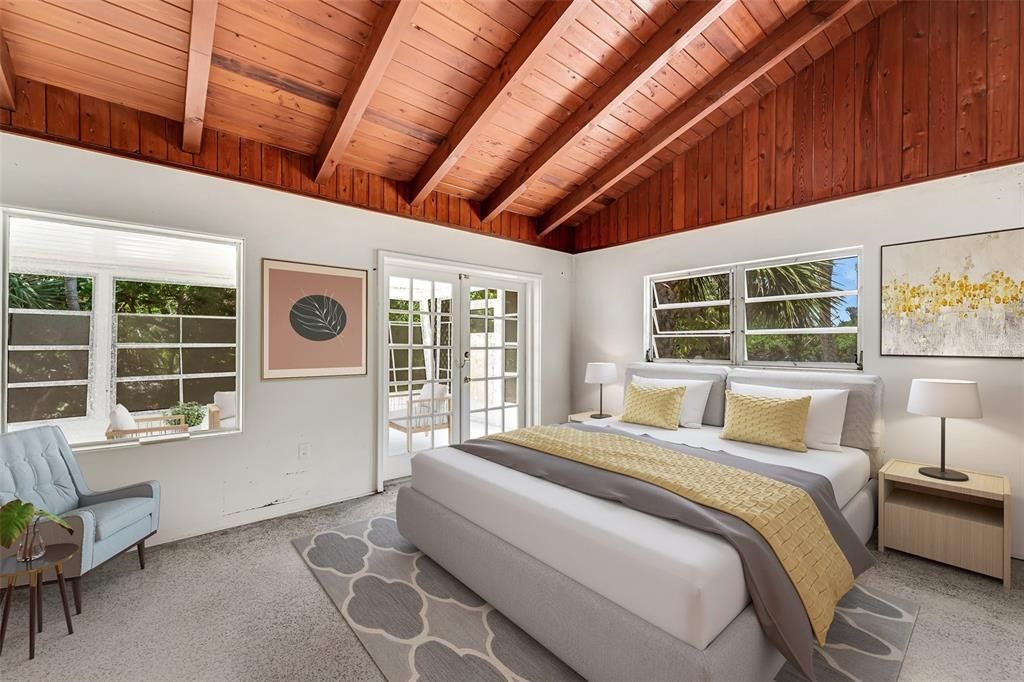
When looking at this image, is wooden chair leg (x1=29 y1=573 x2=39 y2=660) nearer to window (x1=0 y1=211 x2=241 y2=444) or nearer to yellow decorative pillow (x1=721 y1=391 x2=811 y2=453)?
window (x1=0 y1=211 x2=241 y2=444)

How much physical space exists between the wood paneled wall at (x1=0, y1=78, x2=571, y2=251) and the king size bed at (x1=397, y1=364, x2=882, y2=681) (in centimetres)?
214

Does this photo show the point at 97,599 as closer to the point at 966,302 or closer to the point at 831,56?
the point at 966,302

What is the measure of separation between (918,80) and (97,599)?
5425 mm

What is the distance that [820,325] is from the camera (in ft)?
11.0

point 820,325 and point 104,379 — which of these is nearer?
point 104,379

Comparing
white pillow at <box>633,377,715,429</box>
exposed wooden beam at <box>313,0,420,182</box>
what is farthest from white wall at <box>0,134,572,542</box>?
white pillow at <box>633,377,715,429</box>

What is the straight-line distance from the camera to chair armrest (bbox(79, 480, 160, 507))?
7.64 feet

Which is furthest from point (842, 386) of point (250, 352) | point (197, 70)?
point (197, 70)

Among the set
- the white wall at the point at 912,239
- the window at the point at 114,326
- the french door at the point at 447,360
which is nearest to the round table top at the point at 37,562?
the window at the point at 114,326

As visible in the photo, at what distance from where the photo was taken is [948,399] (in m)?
2.42

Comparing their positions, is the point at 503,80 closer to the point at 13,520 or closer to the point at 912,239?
the point at 912,239

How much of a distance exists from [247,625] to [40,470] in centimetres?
134

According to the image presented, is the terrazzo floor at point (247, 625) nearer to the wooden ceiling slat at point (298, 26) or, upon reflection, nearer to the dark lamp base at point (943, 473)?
the dark lamp base at point (943, 473)

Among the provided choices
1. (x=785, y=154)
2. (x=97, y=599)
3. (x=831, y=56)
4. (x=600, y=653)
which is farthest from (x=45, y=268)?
(x=831, y=56)
